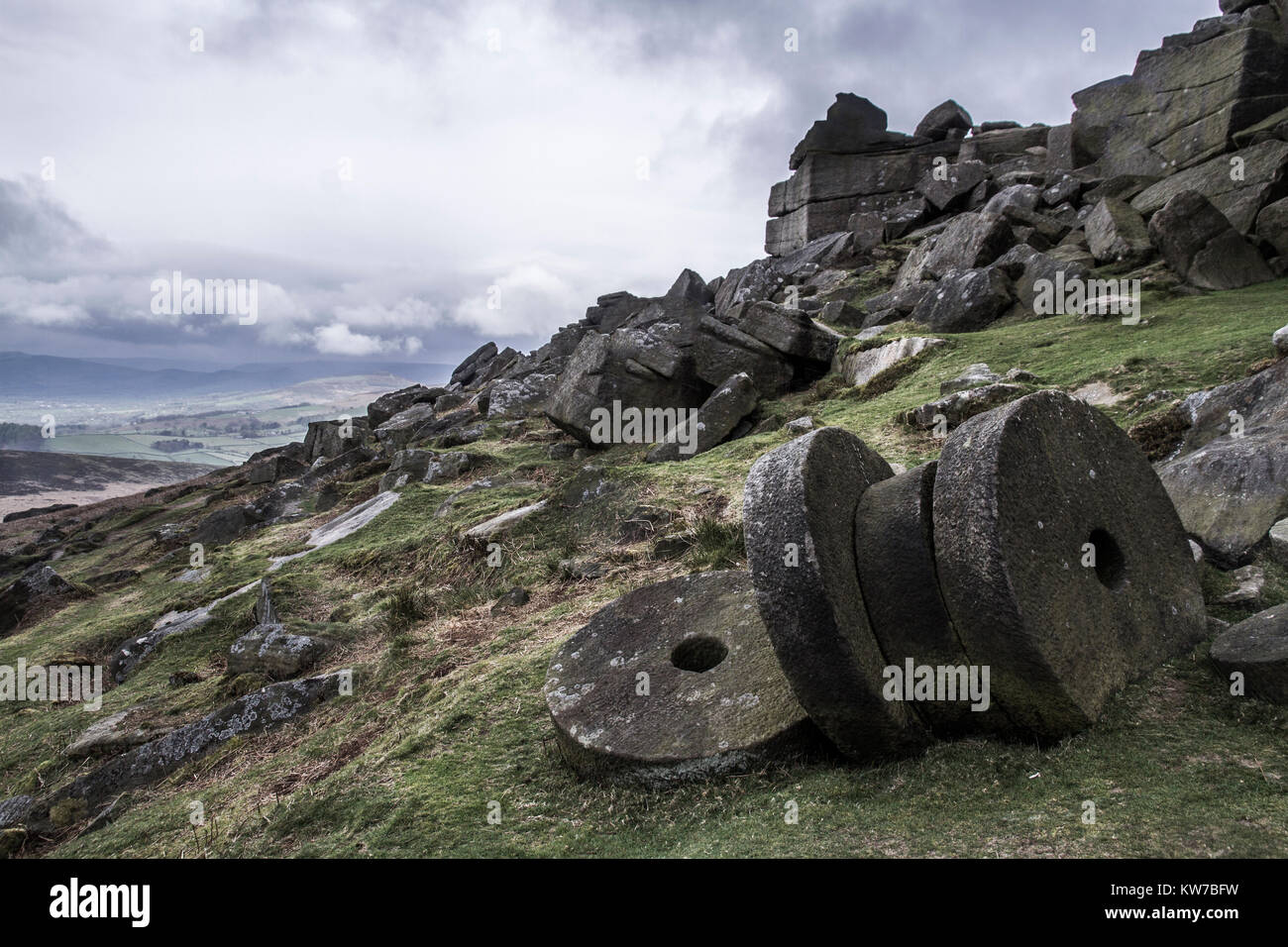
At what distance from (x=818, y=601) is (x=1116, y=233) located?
15223mm

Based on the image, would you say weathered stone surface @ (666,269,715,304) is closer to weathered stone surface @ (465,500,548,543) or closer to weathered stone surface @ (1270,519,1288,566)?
weathered stone surface @ (465,500,548,543)

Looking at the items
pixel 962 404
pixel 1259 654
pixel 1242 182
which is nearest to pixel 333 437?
pixel 962 404

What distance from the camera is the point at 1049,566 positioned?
11.7 feet

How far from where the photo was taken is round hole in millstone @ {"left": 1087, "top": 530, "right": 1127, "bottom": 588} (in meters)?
4.11

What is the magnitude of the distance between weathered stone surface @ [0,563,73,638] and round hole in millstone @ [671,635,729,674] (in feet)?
47.7

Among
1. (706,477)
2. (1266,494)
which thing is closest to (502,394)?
(706,477)

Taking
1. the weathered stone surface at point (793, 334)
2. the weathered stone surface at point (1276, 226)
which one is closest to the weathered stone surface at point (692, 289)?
the weathered stone surface at point (793, 334)

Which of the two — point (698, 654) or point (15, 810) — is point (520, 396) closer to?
point (15, 810)

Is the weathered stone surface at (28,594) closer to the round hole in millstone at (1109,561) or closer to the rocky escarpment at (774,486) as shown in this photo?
the rocky escarpment at (774,486)

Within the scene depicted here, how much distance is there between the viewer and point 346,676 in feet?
24.0

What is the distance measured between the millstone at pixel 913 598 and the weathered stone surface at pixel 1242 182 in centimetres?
1344

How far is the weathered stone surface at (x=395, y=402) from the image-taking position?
29328 mm

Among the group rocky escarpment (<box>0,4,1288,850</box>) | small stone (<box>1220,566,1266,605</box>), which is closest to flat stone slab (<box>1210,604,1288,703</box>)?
rocky escarpment (<box>0,4,1288,850</box>)
